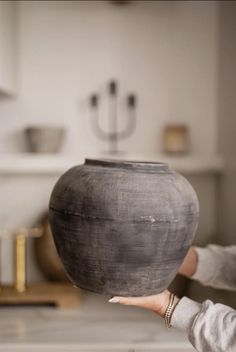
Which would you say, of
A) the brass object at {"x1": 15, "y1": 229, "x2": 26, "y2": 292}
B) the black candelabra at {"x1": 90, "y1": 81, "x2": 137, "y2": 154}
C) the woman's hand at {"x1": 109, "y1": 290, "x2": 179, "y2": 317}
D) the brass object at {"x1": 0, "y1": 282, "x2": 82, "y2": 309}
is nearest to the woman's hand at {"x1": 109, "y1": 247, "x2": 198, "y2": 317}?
the woman's hand at {"x1": 109, "y1": 290, "x2": 179, "y2": 317}

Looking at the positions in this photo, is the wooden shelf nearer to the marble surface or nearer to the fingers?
the marble surface

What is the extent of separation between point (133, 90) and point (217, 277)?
2.68 ft

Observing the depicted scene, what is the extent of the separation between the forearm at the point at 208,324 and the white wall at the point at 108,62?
886 mm

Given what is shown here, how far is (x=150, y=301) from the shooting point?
89 centimetres

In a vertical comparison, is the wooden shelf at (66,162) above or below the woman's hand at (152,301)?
above

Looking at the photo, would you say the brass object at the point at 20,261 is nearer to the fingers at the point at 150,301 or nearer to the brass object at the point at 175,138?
the brass object at the point at 175,138

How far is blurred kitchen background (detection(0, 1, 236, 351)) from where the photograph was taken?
5.40 ft

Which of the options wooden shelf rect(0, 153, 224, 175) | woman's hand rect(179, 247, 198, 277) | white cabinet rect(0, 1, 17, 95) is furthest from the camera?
wooden shelf rect(0, 153, 224, 175)

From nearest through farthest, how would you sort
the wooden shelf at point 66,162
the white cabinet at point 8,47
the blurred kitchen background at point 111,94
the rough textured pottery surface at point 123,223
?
the rough textured pottery surface at point 123,223 < the white cabinet at point 8,47 < the wooden shelf at point 66,162 < the blurred kitchen background at point 111,94

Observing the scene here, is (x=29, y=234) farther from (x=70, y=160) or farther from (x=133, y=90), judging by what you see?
(x=133, y=90)

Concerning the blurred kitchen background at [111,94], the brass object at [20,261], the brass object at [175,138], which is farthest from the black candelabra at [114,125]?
the brass object at [20,261]

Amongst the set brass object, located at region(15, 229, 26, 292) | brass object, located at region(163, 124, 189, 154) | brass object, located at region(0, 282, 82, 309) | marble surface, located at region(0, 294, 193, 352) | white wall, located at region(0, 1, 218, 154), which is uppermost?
white wall, located at region(0, 1, 218, 154)

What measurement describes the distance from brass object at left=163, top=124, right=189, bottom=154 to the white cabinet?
1.90ft

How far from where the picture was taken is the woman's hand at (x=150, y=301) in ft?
2.77
